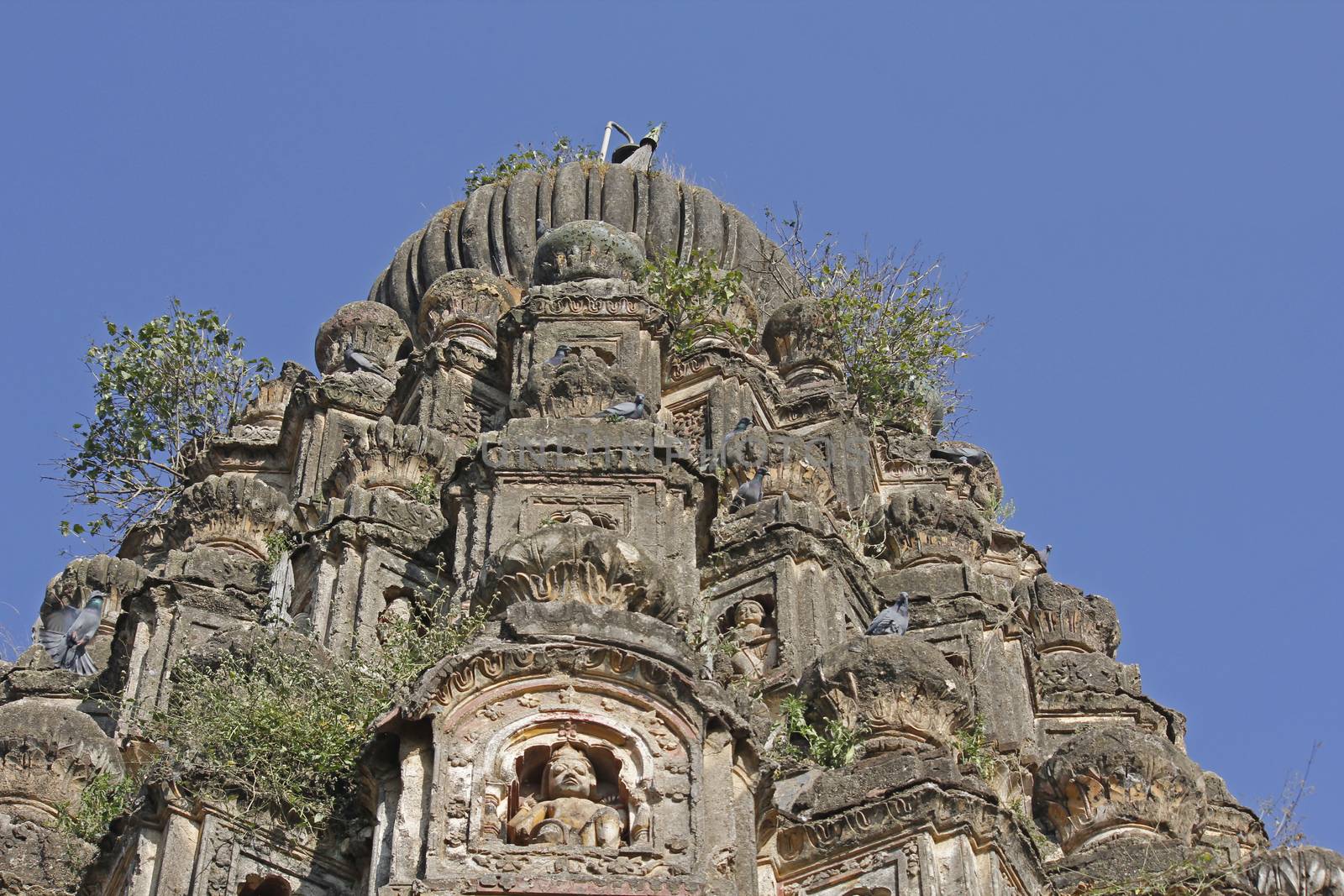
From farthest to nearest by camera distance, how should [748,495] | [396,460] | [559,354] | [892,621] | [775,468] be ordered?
1. [559,354]
2. [396,460]
3. [775,468]
4. [748,495]
5. [892,621]

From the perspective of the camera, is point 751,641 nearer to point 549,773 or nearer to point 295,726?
point 295,726

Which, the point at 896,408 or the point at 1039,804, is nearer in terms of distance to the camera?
the point at 1039,804

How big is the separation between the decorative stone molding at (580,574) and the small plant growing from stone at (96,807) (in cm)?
397

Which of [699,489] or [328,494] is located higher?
[328,494]

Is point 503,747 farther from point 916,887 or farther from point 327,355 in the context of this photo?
point 327,355

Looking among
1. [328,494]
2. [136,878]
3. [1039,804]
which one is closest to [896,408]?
[328,494]

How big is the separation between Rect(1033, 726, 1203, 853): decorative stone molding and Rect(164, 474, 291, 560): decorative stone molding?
34.1 ft

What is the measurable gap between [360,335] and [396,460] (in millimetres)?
6470

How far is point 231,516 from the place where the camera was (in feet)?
97.1

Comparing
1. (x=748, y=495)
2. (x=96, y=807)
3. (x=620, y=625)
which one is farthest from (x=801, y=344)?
(x=620, y=625)

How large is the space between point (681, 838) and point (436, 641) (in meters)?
3.57

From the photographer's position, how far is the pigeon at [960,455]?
109 ft

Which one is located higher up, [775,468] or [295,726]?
[775,468]

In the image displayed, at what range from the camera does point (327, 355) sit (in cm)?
3425
